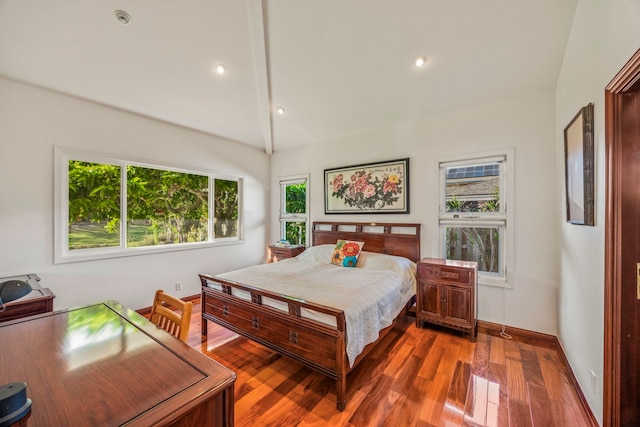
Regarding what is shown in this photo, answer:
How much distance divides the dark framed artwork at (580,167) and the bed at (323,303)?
1.56 m

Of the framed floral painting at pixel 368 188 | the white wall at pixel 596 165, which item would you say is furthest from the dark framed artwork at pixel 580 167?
the framed floral painting at pixel 368 188

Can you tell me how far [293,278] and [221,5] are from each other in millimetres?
2606

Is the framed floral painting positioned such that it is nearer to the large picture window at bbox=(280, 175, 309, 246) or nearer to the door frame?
the large picture window at bbox=(280, 175, 309, 246)

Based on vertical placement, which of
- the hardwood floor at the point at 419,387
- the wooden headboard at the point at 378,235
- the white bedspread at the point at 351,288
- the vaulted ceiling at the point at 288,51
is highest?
the vaulted ceiling at the point at 288,51

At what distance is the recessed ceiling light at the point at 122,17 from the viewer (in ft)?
7.13

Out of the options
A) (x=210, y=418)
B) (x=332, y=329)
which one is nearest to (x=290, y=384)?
(x=332, y=329)

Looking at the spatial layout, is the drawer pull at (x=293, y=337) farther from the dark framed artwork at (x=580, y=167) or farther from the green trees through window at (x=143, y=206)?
the green trees through window at (x=143, y=206)

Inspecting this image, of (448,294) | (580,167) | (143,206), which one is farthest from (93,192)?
(580,167)

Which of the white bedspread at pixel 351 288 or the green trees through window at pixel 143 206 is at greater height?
the green trees through window at pixel 143 206

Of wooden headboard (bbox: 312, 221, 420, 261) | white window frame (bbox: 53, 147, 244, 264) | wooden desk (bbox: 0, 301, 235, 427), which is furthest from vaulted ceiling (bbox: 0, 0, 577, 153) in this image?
wooden desk (bbox: 0, 301, 235, 427)

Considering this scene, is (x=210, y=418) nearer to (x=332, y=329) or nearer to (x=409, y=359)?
(x=332, y=329)

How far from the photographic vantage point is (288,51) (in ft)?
9.06

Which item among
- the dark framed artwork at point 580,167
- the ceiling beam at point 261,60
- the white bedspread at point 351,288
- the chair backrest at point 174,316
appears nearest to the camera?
the chair backrest at point 174,316

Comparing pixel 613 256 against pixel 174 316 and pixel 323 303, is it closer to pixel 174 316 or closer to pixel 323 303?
pixel 323 303
